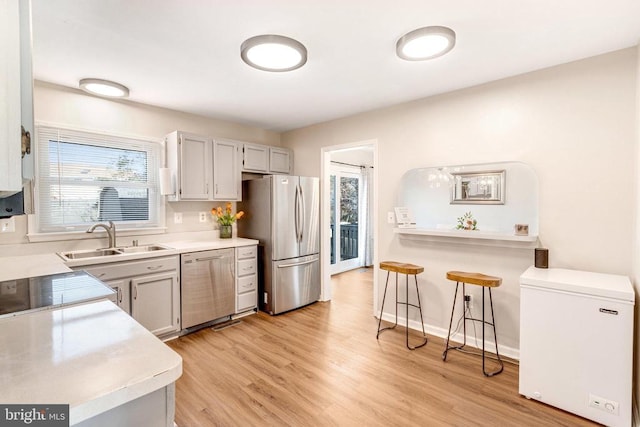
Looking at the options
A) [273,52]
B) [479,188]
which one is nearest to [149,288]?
[273,52]

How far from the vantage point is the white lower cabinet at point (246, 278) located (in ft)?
12.0

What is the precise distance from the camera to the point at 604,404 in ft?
6.15

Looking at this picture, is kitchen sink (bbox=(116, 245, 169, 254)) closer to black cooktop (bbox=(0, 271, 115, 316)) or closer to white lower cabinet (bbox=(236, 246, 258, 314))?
white lower cabinet (bbox=(236, 246, 258, 314))

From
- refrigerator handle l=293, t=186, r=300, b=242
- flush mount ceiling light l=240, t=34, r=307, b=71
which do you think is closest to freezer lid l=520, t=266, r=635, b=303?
flush mount ceiling light l=240, t=34, r=307, b=71

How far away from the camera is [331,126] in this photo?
414cm

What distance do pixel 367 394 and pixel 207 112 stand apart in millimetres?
3432

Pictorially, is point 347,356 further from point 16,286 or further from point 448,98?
point 448,98

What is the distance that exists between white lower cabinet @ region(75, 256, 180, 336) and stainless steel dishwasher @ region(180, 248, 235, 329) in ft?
0.31

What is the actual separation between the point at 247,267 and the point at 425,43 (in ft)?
9.60

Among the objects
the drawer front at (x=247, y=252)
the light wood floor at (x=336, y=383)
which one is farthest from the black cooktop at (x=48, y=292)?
the drawer front at (x=247, y=252)

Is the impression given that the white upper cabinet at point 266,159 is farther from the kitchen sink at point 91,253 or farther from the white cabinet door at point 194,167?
the kitchen sink at point 91,253

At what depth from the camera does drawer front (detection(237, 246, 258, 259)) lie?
3658mm

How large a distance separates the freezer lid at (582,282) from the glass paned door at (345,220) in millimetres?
3801

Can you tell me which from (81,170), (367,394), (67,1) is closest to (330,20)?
(67,1)
